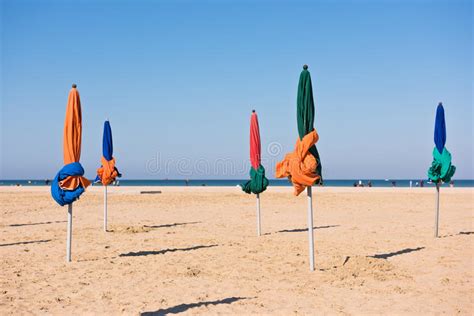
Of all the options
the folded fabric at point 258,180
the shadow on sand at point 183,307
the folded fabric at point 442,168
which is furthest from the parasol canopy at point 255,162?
the shadow on sand at point 183,307

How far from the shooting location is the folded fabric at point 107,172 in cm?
1464

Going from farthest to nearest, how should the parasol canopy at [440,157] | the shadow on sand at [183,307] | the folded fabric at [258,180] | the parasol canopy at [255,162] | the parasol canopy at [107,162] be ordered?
the parasol canopy at [107,162] → the folded fabric at [258,180] → the parasol canopy at [255,162] → the parasol canopy at [440,157] → the shadow on sand at [183,307]

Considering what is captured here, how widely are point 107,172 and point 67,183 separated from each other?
16.4 ft

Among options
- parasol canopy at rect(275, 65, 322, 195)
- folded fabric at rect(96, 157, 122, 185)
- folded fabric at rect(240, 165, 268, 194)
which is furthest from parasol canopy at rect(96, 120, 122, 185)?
parasol canopy at rect(275, 65, 322, 195)

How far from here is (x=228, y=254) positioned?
35.6 ft

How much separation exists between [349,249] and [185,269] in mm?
4531

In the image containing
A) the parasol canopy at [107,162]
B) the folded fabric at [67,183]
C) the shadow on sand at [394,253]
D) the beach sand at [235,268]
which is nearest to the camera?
the beach sand at [235,268]

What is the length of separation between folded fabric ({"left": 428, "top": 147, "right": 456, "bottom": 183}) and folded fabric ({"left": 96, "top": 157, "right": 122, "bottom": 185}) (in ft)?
32.0

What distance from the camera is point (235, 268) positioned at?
937cm

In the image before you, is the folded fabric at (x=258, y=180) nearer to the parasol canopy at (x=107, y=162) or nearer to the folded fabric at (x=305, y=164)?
the parasol canopy at (x=107, y=162)

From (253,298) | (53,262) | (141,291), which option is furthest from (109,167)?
(253,298)

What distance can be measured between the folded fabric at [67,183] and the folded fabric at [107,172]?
490 centimetres

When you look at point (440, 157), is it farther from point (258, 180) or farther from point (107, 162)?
point (107, 162)

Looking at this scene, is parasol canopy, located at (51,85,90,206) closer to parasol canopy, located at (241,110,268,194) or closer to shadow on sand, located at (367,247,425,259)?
parasol canopy, located at (241,110,268,194)
